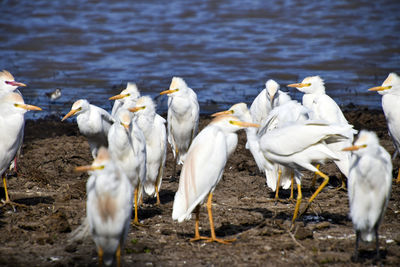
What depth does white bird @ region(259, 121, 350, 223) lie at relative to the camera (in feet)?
20.6

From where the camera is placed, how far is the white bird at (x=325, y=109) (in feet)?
24.5

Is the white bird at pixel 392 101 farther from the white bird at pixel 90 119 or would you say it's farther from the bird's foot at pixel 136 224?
the bird's foot at pixel 136 224

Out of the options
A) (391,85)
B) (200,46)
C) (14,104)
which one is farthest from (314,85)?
(200,46)

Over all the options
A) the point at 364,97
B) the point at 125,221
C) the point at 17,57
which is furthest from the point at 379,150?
the point at 17,57

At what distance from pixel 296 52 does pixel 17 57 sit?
28.5 ft

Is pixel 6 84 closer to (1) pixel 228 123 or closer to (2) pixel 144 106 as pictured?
(2) pixel 144 106

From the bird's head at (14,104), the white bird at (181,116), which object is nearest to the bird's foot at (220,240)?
the bird's head at (14,104)

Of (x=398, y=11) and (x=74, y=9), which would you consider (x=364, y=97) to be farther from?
(x=74, y=9)

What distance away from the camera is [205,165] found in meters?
6.06

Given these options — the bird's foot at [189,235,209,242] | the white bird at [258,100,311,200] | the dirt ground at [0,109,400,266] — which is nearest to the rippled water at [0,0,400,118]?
the dirt ground at [0,109,400,266]

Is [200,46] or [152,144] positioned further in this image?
[200,46]

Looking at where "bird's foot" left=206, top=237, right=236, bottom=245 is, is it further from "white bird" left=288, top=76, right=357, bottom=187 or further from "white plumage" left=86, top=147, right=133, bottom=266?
"white bird" left=288, top=76, right=357, bottom=187

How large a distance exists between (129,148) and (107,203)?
1.74 meters

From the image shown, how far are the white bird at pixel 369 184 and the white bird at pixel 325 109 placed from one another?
5.34 feet
